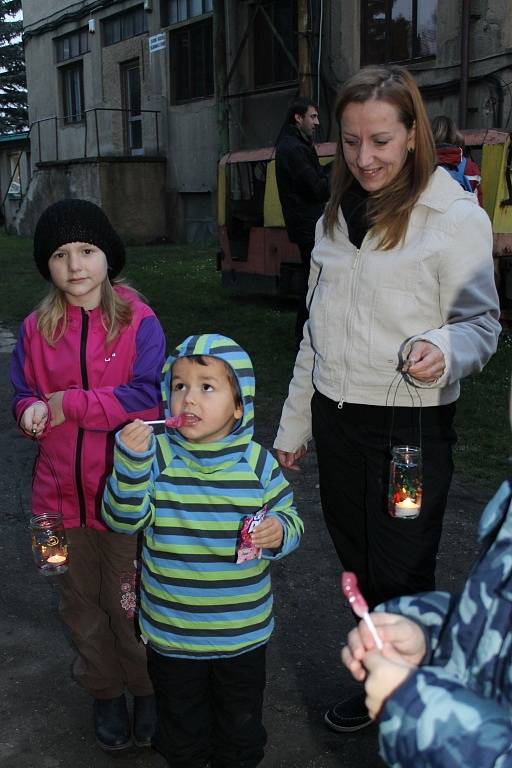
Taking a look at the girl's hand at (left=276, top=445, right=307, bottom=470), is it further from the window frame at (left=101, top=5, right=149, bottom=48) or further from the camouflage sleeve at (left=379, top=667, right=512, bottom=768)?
the window frame at (left=101, top=5, right=149, bottom=48)

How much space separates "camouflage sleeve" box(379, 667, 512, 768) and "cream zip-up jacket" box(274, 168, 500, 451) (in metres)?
1.17

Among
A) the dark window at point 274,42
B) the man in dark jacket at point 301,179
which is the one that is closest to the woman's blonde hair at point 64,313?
the man in dark jacket at point 301,179

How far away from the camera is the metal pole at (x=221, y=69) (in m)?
18.8

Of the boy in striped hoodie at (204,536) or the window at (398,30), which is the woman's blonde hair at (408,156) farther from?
the window at (398,30)

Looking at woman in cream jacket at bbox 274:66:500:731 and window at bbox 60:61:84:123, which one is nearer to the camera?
woman in cream jacket at bbox 274:66:500:731

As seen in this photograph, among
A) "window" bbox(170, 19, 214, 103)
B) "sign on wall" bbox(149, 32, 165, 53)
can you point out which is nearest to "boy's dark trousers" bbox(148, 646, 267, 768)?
"window" bbox(170, 19, 214, 103)

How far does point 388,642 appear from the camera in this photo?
145 cm

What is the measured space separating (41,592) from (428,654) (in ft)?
9.48

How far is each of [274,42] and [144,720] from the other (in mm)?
17989

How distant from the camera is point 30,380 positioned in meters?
2.87

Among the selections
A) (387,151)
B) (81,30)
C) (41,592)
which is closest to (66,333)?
(387,151)

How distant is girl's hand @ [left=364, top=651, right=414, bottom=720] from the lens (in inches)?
52.4

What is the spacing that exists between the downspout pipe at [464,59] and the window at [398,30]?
38.7 inches

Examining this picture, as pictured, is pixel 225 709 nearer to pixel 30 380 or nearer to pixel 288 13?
pixel 30 380
